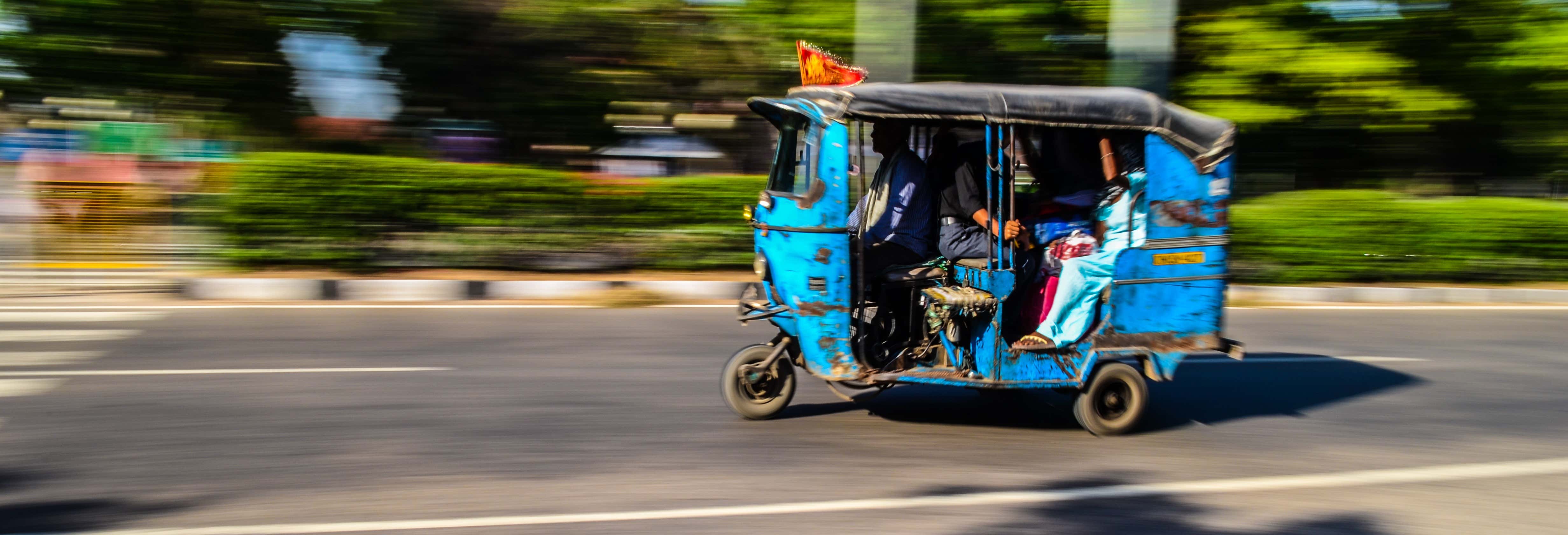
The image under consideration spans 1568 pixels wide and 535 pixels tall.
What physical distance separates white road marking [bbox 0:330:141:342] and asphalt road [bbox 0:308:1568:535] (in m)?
0.05

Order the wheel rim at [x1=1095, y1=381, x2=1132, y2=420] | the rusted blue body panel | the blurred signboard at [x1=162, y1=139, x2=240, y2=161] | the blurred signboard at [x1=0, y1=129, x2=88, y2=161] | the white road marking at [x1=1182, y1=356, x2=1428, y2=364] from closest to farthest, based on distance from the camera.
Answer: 1. the rusted blue body panel
2. the wheel rim at [x1=1095, y1=381, x2=1132, y2=420]
3. the white road marking at [x1=1182, y1=356, x2=1428, y2=364]
4. the blurred signboard at [x1=162, y1=139, x2=240, y2=161]
5. the blurred signboard at [x1=0, y1=129, x2=88, y2=161]

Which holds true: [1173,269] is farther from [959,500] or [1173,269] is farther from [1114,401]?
[959,500]

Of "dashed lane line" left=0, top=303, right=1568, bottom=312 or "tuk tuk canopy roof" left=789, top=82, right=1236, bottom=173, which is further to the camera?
"dashed lane line" left=0, top=303, right=1568, bottom=312

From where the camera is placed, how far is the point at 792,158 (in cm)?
587

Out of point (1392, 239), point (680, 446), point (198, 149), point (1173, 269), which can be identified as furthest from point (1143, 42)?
point (198, 149)

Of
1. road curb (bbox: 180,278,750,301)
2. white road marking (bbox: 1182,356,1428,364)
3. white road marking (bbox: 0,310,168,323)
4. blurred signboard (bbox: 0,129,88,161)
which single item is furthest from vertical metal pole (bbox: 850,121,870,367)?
blurred signboard (bbox: 0,129,88,161)

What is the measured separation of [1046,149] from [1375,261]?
884cm

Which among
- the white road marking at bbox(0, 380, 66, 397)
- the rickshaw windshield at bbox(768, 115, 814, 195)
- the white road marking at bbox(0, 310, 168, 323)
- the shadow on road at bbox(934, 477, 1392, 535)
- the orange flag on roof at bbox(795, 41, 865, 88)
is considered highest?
the orange flag on roof at bbox(795, 41, 865, 88)

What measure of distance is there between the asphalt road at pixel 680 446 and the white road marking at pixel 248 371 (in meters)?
0.05

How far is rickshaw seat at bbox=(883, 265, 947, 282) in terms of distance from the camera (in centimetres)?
589

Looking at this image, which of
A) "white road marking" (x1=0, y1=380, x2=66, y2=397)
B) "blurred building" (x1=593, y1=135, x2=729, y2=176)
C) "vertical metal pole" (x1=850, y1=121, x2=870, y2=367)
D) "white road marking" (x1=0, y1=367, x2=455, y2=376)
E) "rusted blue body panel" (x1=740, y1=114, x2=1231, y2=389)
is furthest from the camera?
"blurred building" (x1=593, y1=135, x2=729, y2=176)

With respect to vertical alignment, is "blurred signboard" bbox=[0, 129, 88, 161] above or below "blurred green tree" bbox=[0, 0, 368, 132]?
below

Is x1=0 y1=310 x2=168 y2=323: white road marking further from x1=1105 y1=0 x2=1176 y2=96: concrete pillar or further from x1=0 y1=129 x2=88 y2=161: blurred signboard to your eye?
x1=1105 y1=0 x2=1176 y2=96: concrete pillar

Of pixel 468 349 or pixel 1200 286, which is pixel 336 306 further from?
pixel 1200 286
